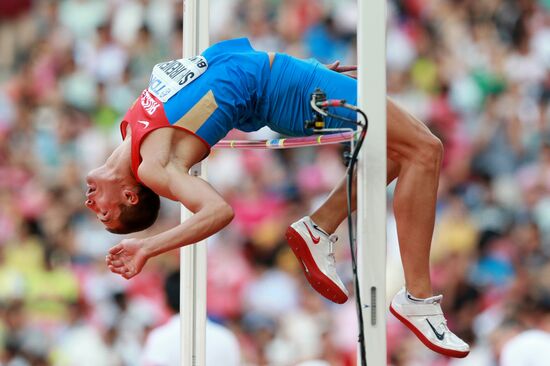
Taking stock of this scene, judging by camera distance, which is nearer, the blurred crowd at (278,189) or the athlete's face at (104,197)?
the athlete's face at (104,197)

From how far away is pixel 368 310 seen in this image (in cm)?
402

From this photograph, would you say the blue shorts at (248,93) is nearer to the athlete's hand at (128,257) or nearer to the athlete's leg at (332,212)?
the athlete's leg at (332,212)

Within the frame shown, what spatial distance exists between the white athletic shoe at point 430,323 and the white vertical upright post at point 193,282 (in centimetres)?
96

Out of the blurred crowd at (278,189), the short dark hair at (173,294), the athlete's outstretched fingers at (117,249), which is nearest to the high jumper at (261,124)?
the athlete's outstretched fingers at (117,249)

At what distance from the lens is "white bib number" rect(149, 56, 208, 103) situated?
4.62 m

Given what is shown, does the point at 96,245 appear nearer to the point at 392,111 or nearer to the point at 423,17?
the point at 423,17

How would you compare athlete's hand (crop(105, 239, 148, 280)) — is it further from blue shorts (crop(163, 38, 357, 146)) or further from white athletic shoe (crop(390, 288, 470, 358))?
white athletic shoe (crop(390, 288, 470, 358))

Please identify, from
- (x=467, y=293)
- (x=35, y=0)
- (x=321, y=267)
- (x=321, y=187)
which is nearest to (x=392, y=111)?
(x=321, y=267)

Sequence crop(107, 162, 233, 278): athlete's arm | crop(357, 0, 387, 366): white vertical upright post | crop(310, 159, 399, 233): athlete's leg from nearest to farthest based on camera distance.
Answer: crop(357, 0, 387, 366): white vertical upright post
crop(107, 162, 233, 278): athlete's arm
crop(310, 159, 399, 233): athlete's leg

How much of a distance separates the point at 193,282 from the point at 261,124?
821 mm

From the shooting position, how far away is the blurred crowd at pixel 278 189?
7520 millimetres

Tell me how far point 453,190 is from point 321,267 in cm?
333

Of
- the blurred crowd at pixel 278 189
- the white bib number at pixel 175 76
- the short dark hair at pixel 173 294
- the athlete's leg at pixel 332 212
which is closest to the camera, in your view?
the white bib number at pixel 175 76

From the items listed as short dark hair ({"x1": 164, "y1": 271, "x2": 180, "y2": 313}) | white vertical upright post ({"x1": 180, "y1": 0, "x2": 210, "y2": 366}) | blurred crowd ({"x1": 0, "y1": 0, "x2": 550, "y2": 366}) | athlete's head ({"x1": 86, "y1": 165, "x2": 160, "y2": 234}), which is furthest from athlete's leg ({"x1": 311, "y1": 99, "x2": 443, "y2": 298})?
short dark hair ({"x1": 164, "y1": 271, "x2": 180, "y2": 313})
